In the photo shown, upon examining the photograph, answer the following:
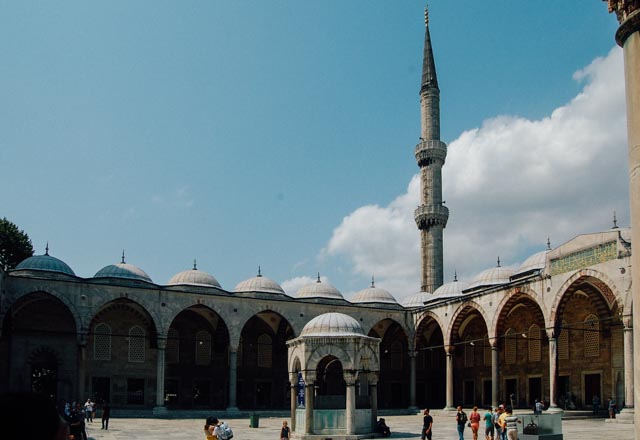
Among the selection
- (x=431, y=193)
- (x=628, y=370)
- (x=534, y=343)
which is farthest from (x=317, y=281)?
(x=628, y=370)

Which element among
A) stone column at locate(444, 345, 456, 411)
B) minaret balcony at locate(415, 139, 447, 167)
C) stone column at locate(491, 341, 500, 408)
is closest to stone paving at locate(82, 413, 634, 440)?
stone column at locate(491, 341, 500, 408)

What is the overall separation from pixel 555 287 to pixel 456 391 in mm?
14179

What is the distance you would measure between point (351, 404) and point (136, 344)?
60.0 feet

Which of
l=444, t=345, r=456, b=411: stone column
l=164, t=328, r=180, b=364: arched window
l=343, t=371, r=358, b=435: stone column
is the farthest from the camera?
l=164, t=328, r=180, b=364: arched window

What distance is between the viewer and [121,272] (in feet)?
112

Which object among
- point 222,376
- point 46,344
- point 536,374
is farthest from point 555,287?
point 46,344

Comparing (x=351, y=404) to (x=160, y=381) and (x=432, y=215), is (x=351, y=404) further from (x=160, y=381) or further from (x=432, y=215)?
(x=432, y=215)

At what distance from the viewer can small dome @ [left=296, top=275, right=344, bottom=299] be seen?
37.8 meters

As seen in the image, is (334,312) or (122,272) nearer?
A: (334,312)

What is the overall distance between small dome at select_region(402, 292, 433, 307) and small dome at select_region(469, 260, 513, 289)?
10.2ft

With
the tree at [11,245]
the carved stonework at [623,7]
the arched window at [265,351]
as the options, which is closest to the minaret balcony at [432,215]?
the arched window at [265,351]

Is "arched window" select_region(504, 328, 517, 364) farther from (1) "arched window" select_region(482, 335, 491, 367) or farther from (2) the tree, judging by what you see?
(2) the tree

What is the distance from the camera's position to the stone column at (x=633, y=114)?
347 centimetres

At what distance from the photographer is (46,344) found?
31.0 meters
